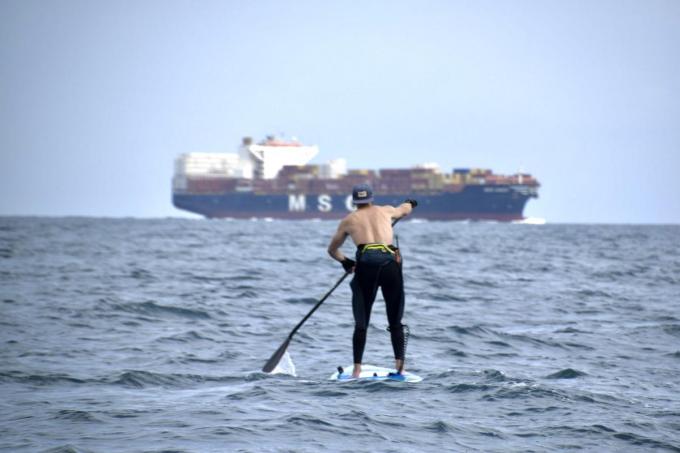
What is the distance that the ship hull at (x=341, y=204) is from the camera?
130 metres

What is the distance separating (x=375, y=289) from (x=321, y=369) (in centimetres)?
179

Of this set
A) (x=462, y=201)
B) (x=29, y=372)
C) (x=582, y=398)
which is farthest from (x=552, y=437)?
(x=462, y=201)

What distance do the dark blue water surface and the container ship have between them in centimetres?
10624

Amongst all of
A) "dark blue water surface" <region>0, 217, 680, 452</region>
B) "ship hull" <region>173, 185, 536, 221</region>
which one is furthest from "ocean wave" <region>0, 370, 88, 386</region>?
"ship hull" <region>173, 185, 536, 221</region>

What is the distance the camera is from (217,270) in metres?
30.8

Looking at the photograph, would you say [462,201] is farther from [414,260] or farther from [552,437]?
[552,437]

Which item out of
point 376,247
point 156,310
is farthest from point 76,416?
point 156,310

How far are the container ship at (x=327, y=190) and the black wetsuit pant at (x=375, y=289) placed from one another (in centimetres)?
11759

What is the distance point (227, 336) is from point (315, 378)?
396 cm

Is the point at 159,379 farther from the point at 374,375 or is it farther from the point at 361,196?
the point at 361,196

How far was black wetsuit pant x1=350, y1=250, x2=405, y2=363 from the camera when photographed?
10.6m

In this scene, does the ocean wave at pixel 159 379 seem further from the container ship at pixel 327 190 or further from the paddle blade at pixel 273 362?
the container ship at pixel 327 190

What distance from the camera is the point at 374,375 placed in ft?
36.1

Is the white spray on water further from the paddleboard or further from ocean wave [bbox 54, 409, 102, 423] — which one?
ocean wave [bbox 54, 409, 102, 423]
